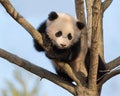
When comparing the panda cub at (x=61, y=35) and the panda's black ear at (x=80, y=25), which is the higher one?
the panda cub at (x=61, y=35)

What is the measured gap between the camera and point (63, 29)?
415 centimetres

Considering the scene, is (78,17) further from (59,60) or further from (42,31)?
(59,60)

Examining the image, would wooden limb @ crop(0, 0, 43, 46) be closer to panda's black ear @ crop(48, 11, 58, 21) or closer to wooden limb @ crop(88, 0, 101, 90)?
wooden limb @ crop(88, 0, 101, 90)

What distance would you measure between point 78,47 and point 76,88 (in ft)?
1.83

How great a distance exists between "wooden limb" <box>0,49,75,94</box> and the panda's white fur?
333mm

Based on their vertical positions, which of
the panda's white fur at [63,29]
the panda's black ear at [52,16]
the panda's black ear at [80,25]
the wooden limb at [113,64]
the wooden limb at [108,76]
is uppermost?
the panda's black ear at [52,16]

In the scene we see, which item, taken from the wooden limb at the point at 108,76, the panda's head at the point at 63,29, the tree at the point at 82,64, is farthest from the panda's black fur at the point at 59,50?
the wooden limb at the point at 108,76

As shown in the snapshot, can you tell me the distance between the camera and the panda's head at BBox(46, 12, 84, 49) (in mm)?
4039

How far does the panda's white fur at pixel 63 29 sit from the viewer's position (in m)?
4.01

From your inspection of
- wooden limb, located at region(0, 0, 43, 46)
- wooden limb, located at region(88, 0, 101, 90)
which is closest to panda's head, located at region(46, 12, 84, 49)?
wooden limb, located at region(88, 0, 101, 90)

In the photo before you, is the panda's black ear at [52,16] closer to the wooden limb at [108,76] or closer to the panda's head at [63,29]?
the panda's head at [63,29]

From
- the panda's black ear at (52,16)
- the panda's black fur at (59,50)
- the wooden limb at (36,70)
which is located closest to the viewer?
the wooden limb at (36,70)

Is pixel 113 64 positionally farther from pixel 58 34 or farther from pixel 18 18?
pixel 18 18

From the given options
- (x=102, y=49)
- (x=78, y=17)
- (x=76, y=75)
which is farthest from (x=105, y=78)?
(x=78, y=17)
